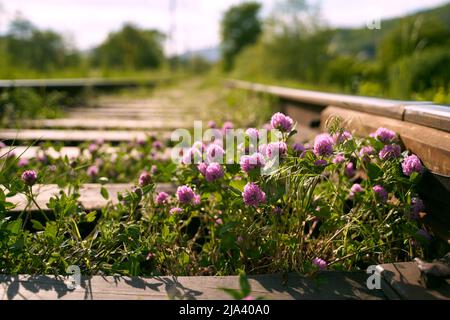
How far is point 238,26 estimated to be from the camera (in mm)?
66812

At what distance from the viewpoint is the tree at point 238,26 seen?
65562 millimetres

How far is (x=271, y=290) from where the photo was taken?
1.25m

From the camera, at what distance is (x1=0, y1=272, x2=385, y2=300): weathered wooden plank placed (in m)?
1.21

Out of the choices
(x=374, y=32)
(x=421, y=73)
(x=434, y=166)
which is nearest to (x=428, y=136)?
(x=434, y=166)

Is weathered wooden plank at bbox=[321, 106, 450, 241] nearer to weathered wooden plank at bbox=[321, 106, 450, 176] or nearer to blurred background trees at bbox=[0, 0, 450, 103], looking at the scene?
weathered wooden plank at bbox=[321, 106, 450, 176]

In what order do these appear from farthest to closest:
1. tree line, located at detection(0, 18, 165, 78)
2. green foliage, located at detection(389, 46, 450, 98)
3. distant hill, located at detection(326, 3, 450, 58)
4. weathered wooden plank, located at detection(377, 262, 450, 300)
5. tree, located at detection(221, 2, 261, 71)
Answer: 1. tree, located at detection(221, 2, 261, 71)
2. tree line, located at detection(0, 18, 165, 78)
3. distant hill, located at detection(326, 3, 450, 58)
4. green foliage, located at detection(389, 46, 450, 98)
5. weathered wooden plank, located at detection(377, 262, 450, 300)

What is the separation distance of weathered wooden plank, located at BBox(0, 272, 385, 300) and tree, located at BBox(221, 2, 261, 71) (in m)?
65.8

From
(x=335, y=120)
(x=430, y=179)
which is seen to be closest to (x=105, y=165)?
(x=335, y=120)

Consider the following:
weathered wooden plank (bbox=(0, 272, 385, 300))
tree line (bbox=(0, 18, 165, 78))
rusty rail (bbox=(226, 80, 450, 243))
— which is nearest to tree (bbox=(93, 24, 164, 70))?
tree line (bbox=(0, 18, 165, 78))

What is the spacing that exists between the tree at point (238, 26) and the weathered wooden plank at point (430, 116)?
2562 inches

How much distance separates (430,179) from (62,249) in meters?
1.38

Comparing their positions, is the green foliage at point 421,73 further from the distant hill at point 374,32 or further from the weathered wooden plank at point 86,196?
the weathered wooden plank at point 86,196

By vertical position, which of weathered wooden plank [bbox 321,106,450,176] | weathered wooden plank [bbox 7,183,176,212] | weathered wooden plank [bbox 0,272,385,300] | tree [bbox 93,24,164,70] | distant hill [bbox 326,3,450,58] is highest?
tree [bbox 93,24,164,70]
